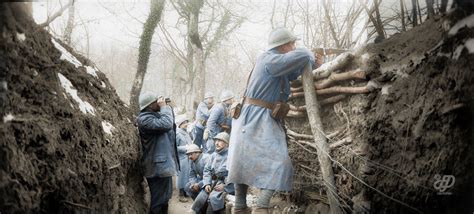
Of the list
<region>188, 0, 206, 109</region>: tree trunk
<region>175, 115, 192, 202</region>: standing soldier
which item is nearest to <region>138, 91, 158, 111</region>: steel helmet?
<region>175, 115, 192, 202</region>: standing soldier

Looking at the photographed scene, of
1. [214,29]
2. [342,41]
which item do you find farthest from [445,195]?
[214,29]

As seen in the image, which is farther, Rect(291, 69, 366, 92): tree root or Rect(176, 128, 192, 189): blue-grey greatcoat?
Rect(176, 128, 192, 189): blue-grey greatcoat

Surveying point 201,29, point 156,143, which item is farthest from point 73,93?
point 201,29

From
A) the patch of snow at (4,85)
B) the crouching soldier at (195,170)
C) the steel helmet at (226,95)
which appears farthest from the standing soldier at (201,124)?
the patch of snow at (4,85)

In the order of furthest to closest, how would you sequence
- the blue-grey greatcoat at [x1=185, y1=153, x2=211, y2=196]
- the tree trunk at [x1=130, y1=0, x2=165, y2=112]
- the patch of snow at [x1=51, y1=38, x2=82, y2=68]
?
the tree trunk at [x1=130, y1=0, x2=165, y2=112] → the blue-grey greatcoat at [x1=185, y1=153, x2=211, y2=196] → the patch of snow at [x1=51, y1=38, x2=82, y2=68]

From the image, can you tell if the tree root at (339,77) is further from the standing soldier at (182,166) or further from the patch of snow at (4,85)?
the standing soldier at (182,166)

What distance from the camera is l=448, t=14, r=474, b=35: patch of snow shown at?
6.36ft

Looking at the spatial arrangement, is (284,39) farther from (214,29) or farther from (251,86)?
(214,29)

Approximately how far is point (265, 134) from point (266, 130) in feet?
0.12

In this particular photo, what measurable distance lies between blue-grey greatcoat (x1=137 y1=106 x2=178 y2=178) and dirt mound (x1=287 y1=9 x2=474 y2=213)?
2088mm

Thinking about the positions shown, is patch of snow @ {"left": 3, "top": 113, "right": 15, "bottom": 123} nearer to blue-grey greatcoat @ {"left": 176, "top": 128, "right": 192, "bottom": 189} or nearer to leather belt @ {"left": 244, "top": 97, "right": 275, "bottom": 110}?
leather belt @ {"left": 244, "top": 97, "right": 275, "bottom": 110}

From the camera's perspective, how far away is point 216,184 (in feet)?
16.3

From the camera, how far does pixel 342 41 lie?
4707 millimetres

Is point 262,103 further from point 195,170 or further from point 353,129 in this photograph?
point 195,170
